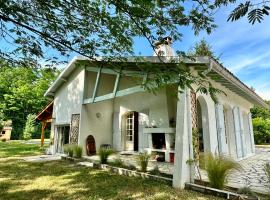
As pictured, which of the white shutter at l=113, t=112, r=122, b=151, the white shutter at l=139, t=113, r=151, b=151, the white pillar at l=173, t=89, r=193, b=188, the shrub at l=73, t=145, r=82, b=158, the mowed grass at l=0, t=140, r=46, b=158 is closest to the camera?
the white pillar at l=173, t=89, r=193, b=188

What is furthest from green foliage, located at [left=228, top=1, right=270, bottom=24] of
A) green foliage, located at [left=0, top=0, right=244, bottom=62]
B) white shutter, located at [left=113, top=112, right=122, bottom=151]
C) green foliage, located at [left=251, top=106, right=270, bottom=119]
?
green foliage, located at [left=251, top=106, right=270, bottom=119]

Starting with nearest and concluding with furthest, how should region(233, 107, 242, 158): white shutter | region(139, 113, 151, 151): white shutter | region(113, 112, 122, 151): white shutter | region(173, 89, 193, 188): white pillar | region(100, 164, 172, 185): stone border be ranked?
region(173, 89, 193, 188): white pillar → region(100, 164, 172, 185): stone border → region(233, 107, 242, 158): white shutter → region(139, 113, 151, 151): white shutter → region(113, 112, 122, 151): white shutter

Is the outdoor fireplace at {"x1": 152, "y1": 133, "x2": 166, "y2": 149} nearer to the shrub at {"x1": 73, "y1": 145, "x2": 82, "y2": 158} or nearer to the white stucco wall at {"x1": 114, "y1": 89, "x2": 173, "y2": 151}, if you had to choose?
the white stucco wall at {"x1": 114, "y1": 89, "x2": 173, "y2": 151}

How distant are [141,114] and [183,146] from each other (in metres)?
5.59

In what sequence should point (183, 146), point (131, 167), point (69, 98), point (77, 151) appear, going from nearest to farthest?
point (183, 146) → point (131, 167) → point (77, 151) → point (69, 98)

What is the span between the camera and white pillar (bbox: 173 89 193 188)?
545 cm

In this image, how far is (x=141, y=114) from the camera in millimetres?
11078

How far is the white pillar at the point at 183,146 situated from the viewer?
17.9 feet

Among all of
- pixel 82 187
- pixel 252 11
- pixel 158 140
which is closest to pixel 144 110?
pixel 158 140

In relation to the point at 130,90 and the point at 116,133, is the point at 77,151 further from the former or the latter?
the point at 130,90

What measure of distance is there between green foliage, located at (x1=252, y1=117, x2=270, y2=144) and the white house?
1012cm

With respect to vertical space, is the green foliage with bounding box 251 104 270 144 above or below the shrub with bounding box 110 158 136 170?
above

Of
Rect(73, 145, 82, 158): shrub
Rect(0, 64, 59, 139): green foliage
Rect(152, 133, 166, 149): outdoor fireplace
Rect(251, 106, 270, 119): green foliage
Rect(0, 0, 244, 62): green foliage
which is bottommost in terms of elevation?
Rect(73, 145, 82, 158): shrub

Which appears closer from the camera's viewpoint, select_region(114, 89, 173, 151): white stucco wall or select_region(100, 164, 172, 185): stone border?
select_region(100, 164, 172, 185): stone border
